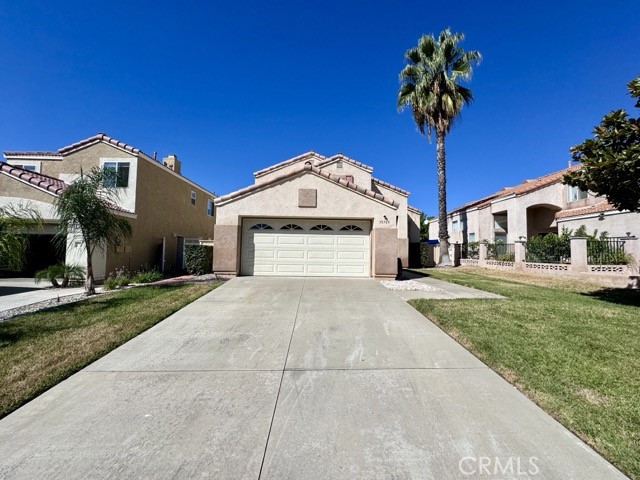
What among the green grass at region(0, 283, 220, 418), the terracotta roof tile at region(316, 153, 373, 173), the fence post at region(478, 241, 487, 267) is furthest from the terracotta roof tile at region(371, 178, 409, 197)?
the green grass at region(0, 283, 220, 418)

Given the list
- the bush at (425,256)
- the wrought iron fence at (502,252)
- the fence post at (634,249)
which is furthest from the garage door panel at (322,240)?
the fence post at (634,249)

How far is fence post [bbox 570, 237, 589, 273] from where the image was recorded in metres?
13.1

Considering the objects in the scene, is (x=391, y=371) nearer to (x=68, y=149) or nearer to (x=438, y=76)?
(x=68, y=149)

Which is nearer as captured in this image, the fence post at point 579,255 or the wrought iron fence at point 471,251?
the fence post at point 579,255

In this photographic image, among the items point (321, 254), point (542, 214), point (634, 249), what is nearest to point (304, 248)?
point (321, 254)

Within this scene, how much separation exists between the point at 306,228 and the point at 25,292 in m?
9.55

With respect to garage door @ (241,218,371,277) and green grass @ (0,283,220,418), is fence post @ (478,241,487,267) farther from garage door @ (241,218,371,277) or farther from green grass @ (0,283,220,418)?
green grass @ (0,283,220,418)

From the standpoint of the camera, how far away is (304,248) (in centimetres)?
1238

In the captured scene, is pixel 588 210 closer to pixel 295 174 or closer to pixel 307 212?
pixel 307 212

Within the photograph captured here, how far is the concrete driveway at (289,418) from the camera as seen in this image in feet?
7.62

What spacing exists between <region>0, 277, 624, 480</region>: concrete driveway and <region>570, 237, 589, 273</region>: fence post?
40.9ft

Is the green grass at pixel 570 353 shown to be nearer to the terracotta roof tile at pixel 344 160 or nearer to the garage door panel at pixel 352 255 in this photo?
the garage door panel at pixel 352 255

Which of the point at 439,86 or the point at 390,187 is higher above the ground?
the point at 439,86

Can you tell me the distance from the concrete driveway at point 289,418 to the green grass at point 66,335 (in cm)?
28
